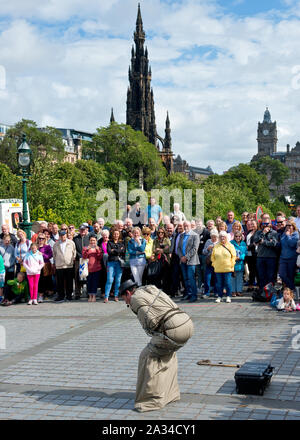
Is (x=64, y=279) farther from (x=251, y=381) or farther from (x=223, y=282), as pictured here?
(x=251, y=381)

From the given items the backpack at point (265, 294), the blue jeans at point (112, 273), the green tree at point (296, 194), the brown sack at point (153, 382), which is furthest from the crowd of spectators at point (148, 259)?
the green tree at point (296, 194)

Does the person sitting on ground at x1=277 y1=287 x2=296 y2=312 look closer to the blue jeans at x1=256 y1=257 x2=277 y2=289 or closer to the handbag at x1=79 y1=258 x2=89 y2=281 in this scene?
the blue jeans at x1=256 y1=257 x2=277 y2=289

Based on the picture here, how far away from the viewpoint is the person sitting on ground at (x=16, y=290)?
607 inches

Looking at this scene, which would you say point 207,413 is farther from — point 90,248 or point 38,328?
point 90,248

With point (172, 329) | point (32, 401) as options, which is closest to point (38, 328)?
point (32, 401)

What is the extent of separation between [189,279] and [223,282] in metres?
0.83

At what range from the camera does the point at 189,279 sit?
14.7 meters

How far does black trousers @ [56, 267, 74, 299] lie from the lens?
51.4 feet

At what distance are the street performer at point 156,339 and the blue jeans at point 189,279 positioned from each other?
788cm

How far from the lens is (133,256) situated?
15242mm

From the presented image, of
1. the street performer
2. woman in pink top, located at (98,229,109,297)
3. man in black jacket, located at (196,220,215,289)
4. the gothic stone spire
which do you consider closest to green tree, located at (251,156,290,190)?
the gothic stone spire

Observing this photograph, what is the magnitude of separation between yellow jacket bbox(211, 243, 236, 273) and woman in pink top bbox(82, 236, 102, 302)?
9.90 feet

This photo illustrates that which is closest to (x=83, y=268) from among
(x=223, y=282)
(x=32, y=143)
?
(x=223, y=282)

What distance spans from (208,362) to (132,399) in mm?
1836
